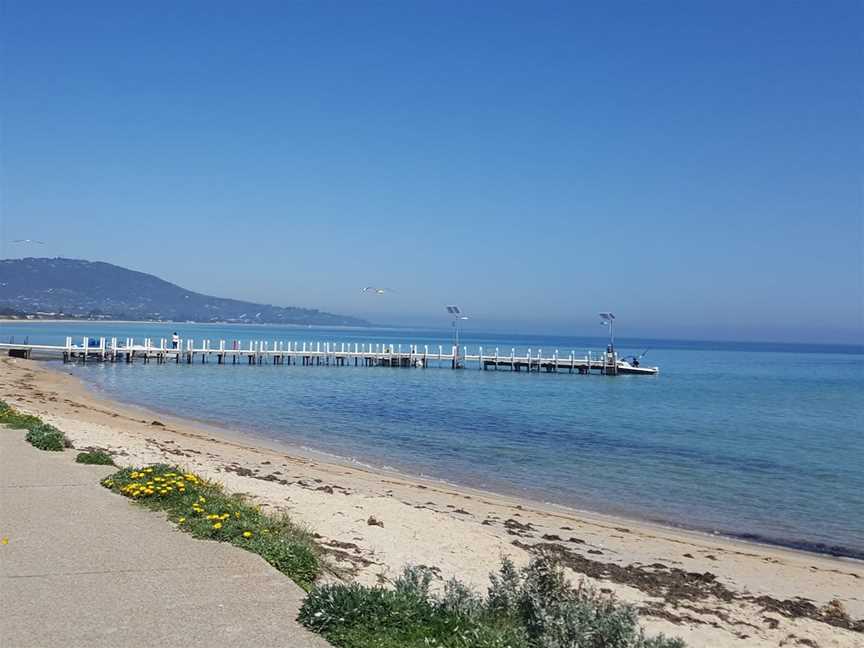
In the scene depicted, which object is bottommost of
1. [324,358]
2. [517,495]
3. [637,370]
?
[517,495]

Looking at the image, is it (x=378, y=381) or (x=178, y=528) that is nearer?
(x=178, y=528)

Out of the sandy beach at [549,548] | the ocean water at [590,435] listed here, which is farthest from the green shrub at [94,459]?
the ocean water at [590,435]

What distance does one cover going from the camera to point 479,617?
579cm

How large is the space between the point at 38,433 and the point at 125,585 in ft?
28.0

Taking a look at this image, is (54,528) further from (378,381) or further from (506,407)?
(378,381)

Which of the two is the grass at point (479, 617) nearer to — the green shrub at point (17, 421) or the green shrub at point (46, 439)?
the green shrub at point (46, 439)

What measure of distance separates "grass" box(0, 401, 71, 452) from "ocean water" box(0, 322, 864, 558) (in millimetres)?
8691

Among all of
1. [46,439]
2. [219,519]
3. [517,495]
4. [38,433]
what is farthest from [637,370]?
[219,519]

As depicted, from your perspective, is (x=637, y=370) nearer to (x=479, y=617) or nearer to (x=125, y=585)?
(x=479, y=617)

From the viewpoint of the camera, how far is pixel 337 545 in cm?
955

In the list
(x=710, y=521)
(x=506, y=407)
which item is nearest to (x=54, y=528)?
(x=710, y=521)

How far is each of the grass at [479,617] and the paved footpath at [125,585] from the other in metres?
0.29

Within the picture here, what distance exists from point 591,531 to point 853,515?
704 centimetres

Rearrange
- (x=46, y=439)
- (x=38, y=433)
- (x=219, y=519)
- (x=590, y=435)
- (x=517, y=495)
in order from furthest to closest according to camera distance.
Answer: (x=590, y=435) < (x=517, y=495) < (x=38, y=433) < (x=46, y=439) < (x=219, y=519)
